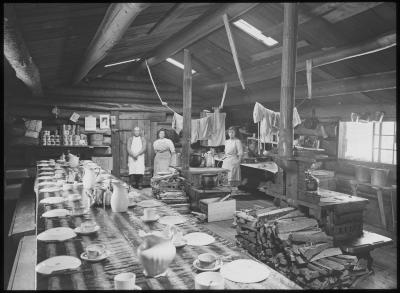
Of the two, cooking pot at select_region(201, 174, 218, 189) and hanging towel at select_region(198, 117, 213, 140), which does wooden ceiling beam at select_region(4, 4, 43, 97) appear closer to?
cooking pot at select_region(201, 174, 218, 189)

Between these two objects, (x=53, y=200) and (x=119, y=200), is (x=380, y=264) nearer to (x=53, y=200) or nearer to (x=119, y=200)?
(x=119, y=200)

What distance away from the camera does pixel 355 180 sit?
8.30m

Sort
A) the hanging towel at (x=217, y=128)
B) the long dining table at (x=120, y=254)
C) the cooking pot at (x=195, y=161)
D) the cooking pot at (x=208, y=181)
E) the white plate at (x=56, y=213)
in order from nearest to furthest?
the long dining table at (x=120, y=254), the white plate at (x=56, y=213), the cooking pot at (x=208, y=181), the cooking pot at (x=195, y=161), the hanging towel at (x=217, y=128)

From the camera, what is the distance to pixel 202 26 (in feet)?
22.9

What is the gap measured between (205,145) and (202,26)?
24.3 feet

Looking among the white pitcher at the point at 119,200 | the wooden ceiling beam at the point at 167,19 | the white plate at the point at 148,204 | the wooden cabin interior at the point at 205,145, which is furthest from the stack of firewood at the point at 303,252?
the wooden ceiling beam at the point at 167,19

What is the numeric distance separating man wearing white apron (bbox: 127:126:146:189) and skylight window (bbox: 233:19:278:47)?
6077 millimetres

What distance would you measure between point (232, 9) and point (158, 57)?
380 centimetres

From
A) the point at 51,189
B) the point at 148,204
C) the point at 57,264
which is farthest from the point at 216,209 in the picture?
the point at 57,264

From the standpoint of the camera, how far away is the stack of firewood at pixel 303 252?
444cm

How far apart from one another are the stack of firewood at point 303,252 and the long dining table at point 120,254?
1853 mm

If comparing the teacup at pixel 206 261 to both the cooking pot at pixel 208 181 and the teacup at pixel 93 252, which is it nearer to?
the teacup at pixel 93 252

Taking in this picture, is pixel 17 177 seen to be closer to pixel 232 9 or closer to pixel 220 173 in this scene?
pixel 220 173

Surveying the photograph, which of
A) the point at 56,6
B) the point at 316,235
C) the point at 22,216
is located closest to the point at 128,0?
the point at 56,6
